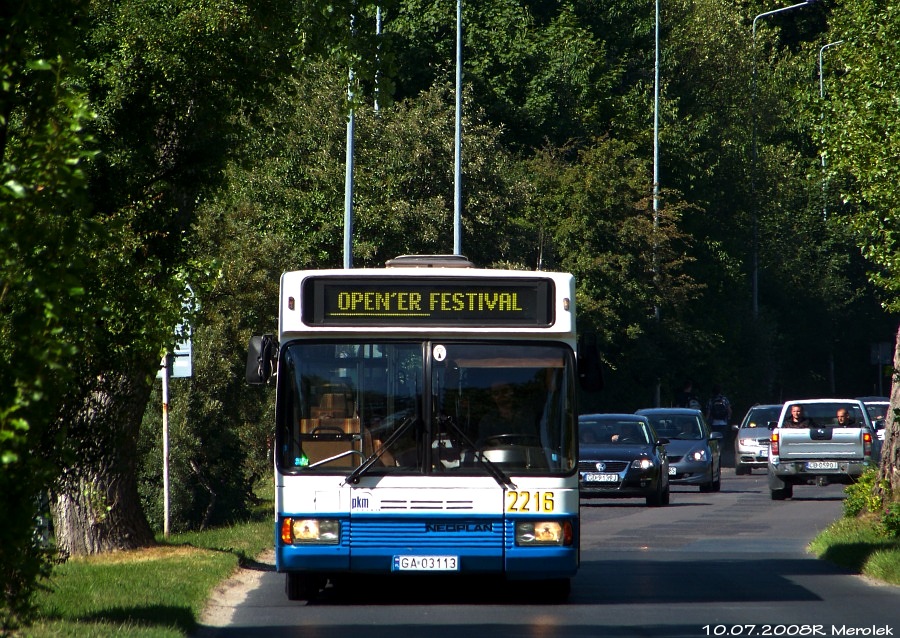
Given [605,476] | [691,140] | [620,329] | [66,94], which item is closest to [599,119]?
[691,140]

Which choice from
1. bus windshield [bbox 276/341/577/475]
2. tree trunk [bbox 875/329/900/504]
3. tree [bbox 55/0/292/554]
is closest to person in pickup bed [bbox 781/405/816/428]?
tree trunk [bbox 875/329/900/504]

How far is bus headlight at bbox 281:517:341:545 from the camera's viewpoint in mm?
12375

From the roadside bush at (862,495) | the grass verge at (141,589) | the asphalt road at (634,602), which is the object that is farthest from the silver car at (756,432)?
the grass verge at (141,589)

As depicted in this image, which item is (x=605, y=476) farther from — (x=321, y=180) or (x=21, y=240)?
(x=21, y=240)

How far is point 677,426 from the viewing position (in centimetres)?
3272

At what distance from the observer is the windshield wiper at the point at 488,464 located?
1238 centimetres

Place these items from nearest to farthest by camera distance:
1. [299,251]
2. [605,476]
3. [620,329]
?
[605,476] → [299,251] → [620,329]

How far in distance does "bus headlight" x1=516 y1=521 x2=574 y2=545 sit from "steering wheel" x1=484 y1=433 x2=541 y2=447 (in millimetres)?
615

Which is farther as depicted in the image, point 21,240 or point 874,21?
point 874,21

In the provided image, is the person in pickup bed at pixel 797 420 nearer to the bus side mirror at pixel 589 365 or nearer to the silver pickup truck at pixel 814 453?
the silver pickup truck at pixel 814 453

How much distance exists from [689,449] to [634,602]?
62.6 ft

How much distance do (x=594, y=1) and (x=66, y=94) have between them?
170 ft

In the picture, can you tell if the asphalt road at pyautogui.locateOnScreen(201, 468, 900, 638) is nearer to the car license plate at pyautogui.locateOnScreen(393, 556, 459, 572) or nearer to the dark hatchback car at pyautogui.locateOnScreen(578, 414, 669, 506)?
the car license plate at pyautogui.locateOnScreen(393, 556, 459, 572)

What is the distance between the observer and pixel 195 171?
14.6 meters
